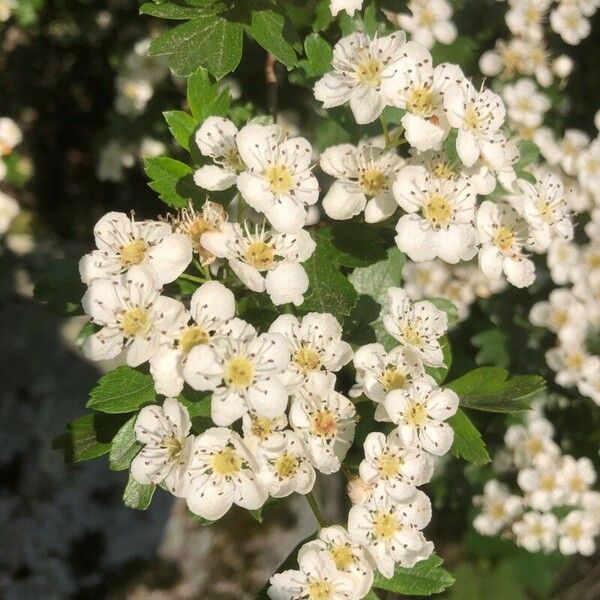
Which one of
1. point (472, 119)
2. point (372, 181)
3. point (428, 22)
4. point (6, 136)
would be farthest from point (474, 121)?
point (6, 136)

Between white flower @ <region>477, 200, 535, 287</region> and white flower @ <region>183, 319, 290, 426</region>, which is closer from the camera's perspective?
white flower @ <region>183, 319, 290, 426</region>

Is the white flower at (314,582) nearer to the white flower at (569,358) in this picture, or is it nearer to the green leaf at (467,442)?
the green leaf at (467,442)

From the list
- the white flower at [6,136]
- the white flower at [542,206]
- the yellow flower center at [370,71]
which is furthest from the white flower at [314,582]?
the white flower at [6,136]

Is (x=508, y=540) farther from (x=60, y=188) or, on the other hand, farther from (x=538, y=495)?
(x=60, y=188)

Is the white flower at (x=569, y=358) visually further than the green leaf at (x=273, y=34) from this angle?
Yes

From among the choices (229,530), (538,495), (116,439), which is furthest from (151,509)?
(538,495)

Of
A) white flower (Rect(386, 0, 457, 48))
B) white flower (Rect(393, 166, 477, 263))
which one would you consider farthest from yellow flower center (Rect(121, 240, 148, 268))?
white flower (Rect(386, 0, 457, 48))

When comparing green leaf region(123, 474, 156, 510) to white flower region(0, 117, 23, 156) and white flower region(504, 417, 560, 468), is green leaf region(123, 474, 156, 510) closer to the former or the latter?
white flower region(0, 117, 23, 156)

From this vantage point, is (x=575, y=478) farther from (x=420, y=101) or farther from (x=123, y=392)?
(x=123, y=392)
